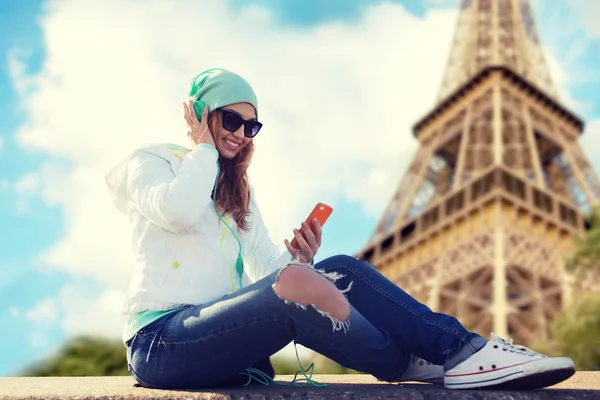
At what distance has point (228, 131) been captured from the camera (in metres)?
2.44

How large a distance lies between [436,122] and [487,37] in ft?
17.8

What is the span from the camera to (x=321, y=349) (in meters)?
2.21

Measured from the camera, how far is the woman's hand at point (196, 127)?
236 cm

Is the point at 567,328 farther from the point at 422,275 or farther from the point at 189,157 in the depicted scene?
the point at 189,157

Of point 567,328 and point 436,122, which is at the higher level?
point 436,122

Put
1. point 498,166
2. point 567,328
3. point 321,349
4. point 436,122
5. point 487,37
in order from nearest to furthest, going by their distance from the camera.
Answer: point 321,349, point 567,328, point 498,166, point 436,122, point 487,37

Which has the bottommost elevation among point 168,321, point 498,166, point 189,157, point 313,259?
point 168,321

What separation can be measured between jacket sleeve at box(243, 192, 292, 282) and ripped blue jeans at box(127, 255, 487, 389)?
0.87 feet

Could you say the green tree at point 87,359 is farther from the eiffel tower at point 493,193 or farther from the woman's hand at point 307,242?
the woman's hand at point 307,242

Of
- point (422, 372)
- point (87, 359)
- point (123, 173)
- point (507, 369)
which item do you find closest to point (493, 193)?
point (87, 359)

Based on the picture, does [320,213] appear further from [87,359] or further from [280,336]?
[87,359]

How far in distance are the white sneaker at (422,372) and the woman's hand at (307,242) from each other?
0.60 metres

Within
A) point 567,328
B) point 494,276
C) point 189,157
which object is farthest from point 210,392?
point 494,276

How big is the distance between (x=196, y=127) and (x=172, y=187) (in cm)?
36
